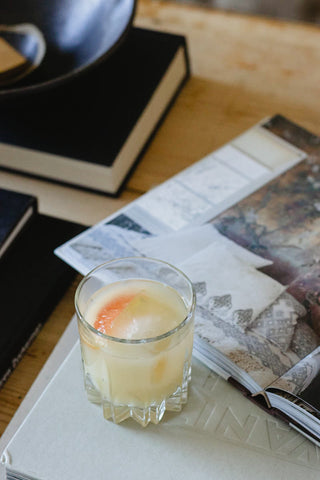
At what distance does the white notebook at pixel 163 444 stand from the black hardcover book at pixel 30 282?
0.07m

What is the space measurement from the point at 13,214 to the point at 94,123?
175 millimetres

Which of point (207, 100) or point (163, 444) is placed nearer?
point (163, 444)

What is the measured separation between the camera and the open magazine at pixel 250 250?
473 millimetres

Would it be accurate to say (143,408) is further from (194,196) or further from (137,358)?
(194,196)

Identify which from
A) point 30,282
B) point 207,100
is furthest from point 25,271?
point 207,100

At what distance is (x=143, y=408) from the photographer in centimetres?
45

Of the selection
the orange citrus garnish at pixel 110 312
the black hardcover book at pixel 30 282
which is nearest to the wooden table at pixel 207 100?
the black hardcover book at pixel 30 282

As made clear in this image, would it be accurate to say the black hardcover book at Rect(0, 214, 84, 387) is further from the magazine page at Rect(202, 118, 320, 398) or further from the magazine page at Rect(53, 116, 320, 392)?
the magazine page at Rect(202, 118, 320, 398)

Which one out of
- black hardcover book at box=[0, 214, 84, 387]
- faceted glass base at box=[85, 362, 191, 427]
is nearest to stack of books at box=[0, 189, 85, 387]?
black hardcover book at box=[0, 214, 84, 387]

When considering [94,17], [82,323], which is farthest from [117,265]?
[94,17]

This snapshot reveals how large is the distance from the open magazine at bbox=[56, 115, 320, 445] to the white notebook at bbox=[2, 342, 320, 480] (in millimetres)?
19

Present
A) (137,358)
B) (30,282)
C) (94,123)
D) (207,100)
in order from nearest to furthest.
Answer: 1. (137,358)
2. (30,282)
3. (94,123)
4. (207,100)

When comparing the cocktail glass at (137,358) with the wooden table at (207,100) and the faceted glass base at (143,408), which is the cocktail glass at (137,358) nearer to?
the faceted glass base at (143,408)

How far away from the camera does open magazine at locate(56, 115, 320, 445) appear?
473 mm
